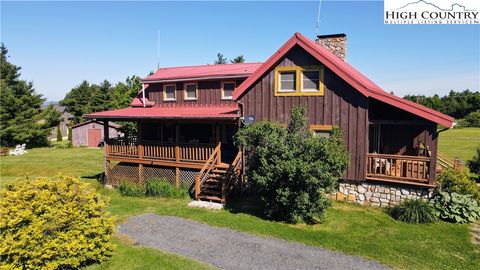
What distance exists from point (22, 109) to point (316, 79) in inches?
1735

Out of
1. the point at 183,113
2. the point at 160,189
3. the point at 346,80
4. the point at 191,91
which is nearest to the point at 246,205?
the point at 160,189

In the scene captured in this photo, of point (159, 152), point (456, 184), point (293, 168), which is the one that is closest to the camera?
point (293, 168)

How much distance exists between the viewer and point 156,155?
18.3 meters

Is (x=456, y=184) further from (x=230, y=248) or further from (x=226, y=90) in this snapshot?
(x=226, y=90)

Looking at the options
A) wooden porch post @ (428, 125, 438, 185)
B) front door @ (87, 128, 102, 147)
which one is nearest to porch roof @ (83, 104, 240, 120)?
wooden porch post @ (428, 125, 438, 185)

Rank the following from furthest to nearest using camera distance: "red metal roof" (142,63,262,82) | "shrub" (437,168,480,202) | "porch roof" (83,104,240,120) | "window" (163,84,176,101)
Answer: "window" (163,84,176,101) → "red metal roof" (142,63,262,82) → "porch roof" (83,104,240,120) → "shrub" (437,168,480,202)

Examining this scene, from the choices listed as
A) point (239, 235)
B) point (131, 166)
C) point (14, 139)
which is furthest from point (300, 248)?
point (14, 139)

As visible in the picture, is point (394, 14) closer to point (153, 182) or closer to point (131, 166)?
point (153, 182)

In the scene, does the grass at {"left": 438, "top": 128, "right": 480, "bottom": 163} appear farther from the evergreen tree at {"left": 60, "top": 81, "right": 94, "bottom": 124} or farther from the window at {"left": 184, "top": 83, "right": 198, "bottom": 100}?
the evergreen tree at {"left": 60, "top": 81, "right": 94, "bottom": 124}

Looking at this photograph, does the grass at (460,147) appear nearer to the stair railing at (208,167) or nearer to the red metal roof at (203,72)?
the red metal roof at (203,72)

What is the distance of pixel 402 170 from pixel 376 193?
1353 mm

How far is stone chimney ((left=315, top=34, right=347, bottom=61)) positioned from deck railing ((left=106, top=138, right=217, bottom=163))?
9060 mm

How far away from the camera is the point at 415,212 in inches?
460

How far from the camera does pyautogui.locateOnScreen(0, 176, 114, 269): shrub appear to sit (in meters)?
7.25
